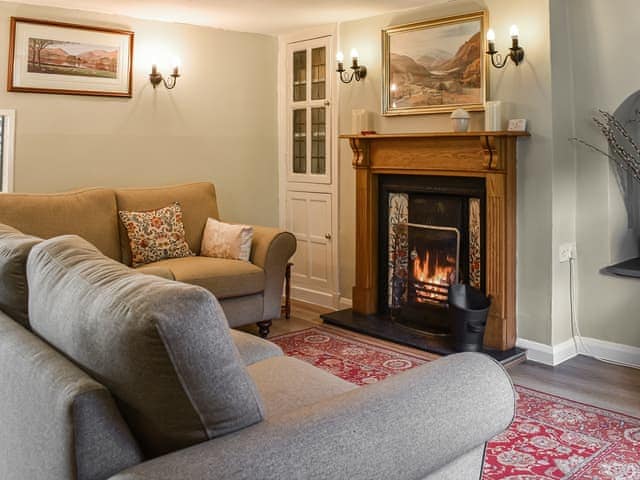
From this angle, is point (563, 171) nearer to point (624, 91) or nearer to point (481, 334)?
point (624, 91)

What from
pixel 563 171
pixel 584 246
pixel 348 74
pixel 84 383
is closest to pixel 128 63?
pixel 348 74

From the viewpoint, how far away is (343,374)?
11.9 feet

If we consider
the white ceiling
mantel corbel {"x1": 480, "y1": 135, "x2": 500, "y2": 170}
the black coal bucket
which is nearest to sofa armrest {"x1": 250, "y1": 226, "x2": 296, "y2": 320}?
the black coal bucket

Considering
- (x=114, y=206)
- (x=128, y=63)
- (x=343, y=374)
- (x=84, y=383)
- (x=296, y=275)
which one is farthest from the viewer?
(x=296, y=275)

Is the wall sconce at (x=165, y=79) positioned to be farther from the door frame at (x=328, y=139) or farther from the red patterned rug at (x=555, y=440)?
the red patterned rug at (x=555, y=440)

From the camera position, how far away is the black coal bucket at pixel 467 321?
3787 mm

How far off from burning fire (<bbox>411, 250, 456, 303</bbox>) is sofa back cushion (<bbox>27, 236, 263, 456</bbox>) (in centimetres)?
316

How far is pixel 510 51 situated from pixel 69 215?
119 inches

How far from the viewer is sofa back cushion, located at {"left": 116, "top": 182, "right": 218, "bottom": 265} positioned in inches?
175

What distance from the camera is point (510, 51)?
381cm

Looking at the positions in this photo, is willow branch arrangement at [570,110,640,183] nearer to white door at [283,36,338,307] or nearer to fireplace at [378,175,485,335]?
fireplace at [378,175,485,335]

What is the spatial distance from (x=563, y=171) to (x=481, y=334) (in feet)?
3.67

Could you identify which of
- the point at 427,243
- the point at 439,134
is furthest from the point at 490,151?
the point at 427,243

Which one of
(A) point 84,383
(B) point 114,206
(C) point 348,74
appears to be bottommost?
(A) point 84,383
